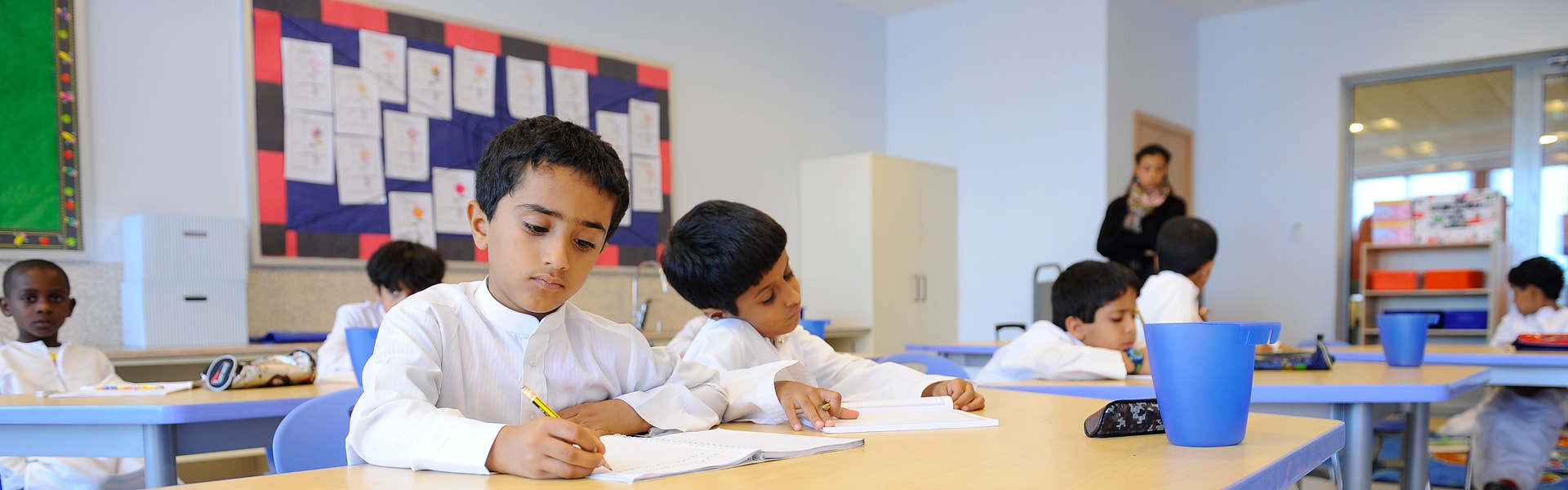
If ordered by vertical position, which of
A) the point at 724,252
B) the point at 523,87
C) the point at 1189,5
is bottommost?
the point at 724,252

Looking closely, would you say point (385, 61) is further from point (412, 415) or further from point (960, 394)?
point (412, 415)

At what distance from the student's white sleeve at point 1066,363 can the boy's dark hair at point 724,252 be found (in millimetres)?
674

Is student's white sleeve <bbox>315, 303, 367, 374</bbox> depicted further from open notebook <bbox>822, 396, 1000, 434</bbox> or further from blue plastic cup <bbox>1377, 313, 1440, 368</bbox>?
blue plastic cup <bbox>1377, 313, 1440, 368</bbox>

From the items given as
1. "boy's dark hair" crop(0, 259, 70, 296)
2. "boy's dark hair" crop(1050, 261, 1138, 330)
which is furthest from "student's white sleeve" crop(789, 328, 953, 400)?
"boy's dark hair" crop(0, 259, 70, 296)

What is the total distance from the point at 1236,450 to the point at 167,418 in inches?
63.8

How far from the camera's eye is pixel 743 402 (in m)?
1.24

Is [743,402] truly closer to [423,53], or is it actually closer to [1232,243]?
[423,53]

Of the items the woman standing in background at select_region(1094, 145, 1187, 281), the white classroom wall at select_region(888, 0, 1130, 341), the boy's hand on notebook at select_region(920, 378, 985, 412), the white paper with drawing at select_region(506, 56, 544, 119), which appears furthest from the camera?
the white classroom wall at select_region(888, 0, 1130, 341)

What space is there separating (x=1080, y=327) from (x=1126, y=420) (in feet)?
4.16

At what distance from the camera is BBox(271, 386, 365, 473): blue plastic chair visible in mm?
1451

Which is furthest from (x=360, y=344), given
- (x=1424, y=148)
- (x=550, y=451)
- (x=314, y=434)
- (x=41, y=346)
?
(x=1424, y=148)

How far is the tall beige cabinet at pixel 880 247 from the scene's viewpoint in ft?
18.4

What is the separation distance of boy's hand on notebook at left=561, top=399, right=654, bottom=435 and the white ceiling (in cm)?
554

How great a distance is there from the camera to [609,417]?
3.59ft
